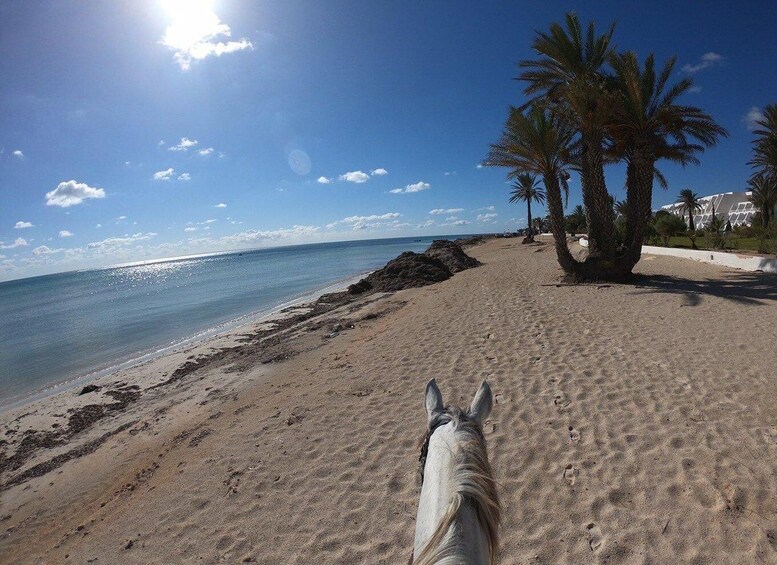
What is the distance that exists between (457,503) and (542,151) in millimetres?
14601

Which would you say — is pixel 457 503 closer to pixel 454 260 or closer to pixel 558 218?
pixel 558 218

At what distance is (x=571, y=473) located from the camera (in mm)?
3727

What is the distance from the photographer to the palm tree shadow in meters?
9.75

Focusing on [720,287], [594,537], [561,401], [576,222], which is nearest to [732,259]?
[720,287]

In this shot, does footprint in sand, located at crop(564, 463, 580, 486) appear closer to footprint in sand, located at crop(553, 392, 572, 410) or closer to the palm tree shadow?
footprint in sand, located at crop(553, 392, 572, 410)

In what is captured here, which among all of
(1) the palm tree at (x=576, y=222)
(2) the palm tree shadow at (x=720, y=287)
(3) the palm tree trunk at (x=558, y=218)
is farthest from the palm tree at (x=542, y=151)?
(1) the palm tree at (x=576, y=222)

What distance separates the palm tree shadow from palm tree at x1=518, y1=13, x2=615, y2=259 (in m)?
1.95

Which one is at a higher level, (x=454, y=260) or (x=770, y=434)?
(x=454, y=260)

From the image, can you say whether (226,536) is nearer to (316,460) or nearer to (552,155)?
(316,460)

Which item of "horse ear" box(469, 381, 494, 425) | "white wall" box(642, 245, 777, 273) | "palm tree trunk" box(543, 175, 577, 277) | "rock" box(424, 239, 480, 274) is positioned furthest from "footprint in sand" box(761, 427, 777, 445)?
"rock" box(424, 239, 480, 274)

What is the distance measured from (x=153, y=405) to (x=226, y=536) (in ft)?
18.3

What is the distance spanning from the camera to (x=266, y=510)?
12.4 ft

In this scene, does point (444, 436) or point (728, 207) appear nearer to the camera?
point (444, 436)

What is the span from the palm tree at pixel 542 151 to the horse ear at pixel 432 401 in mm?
13734
